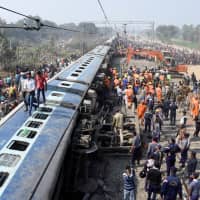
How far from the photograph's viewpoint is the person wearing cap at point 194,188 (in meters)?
9.42

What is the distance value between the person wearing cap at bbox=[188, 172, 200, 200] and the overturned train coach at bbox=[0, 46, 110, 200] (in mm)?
3065

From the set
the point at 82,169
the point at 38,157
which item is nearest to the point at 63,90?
the point at 82,169

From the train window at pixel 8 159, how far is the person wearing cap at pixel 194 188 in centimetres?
417

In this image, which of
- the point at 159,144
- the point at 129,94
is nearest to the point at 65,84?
the point at 129,94

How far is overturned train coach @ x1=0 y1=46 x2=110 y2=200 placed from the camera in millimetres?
6758

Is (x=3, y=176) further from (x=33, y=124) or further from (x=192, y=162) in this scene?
(x=192, y=162)

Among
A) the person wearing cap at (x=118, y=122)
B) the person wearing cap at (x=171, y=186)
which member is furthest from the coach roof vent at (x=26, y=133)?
the person wearing cap at (x=118, y=122)

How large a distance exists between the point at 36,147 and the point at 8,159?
927 mm

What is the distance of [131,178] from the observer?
31.8 feet

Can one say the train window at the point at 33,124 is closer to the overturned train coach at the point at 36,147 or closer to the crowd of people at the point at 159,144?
the overturned train coach at the point at 36,147

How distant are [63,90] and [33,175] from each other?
784 cm

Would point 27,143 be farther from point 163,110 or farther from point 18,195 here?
point 163,110

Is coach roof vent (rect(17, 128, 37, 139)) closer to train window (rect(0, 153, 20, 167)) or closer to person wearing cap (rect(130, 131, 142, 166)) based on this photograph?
train window (rect(0, 153, 20, 167))

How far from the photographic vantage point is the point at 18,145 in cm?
852
